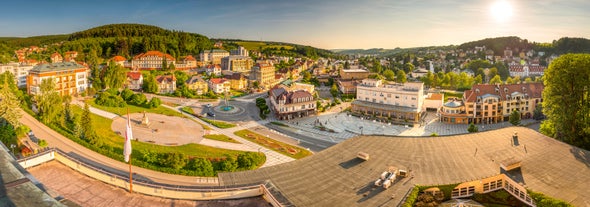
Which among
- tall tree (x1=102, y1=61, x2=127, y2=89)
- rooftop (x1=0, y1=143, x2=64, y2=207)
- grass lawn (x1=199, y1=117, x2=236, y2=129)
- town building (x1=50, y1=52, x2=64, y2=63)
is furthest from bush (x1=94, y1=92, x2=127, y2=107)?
town building (x1=50, y1=52, x2=64, y2=63)

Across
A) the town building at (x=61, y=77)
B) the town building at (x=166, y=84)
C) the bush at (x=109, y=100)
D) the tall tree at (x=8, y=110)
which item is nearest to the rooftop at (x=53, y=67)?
the town building at (x=61, y=77)

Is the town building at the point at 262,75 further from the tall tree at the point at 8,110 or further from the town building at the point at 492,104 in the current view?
the tall tree at the point at 8,110

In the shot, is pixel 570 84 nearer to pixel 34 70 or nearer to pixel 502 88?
pixel 502 88

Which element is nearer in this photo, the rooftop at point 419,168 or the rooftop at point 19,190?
the rooftop at point 19,190

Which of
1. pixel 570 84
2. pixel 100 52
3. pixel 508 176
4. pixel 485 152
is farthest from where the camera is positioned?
pixel 100 52

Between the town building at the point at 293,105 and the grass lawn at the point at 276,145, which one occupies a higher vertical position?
the town building at the point at 293,105

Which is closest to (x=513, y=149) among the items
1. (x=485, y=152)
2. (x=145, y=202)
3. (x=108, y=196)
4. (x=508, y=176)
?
(x=485, y=152)
